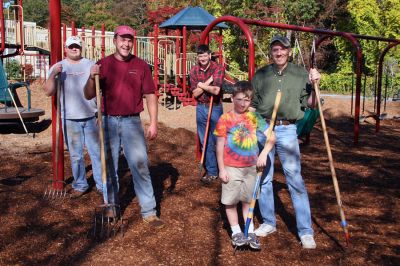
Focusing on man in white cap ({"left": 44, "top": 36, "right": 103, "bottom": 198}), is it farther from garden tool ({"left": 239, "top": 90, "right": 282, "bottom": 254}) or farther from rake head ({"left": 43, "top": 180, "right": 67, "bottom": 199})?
garden tool ({"left": 239, "top": 90, "right": 282, "bottom": 254})

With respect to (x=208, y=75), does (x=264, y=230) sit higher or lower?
lower

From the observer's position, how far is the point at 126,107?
4598 mm

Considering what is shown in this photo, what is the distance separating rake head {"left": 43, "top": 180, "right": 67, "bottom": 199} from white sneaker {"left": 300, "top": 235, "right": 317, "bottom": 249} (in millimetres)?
2776

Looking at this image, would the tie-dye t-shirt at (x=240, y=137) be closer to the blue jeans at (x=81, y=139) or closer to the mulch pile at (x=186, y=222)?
the mulch pile at (x=186, y=222)

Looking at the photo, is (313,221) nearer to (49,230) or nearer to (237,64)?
(49,230)

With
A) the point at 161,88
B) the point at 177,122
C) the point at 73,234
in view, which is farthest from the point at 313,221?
the point at 161,88

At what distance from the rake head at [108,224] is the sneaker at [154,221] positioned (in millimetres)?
218

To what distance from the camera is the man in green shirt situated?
427 cm

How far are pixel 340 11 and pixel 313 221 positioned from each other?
25623 millimetres

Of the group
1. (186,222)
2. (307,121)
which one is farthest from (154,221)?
(307,121)

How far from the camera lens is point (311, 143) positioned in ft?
33.7

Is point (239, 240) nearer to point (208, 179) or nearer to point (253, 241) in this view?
point (253, 241)

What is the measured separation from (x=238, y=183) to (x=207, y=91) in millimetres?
2407

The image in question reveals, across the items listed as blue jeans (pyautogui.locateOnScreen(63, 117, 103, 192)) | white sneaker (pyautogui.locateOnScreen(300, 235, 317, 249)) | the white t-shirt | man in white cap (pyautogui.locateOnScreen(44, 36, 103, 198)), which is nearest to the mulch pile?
white sneaker (pyautogui.locateOnScreen(300, 235, 317, 249))
